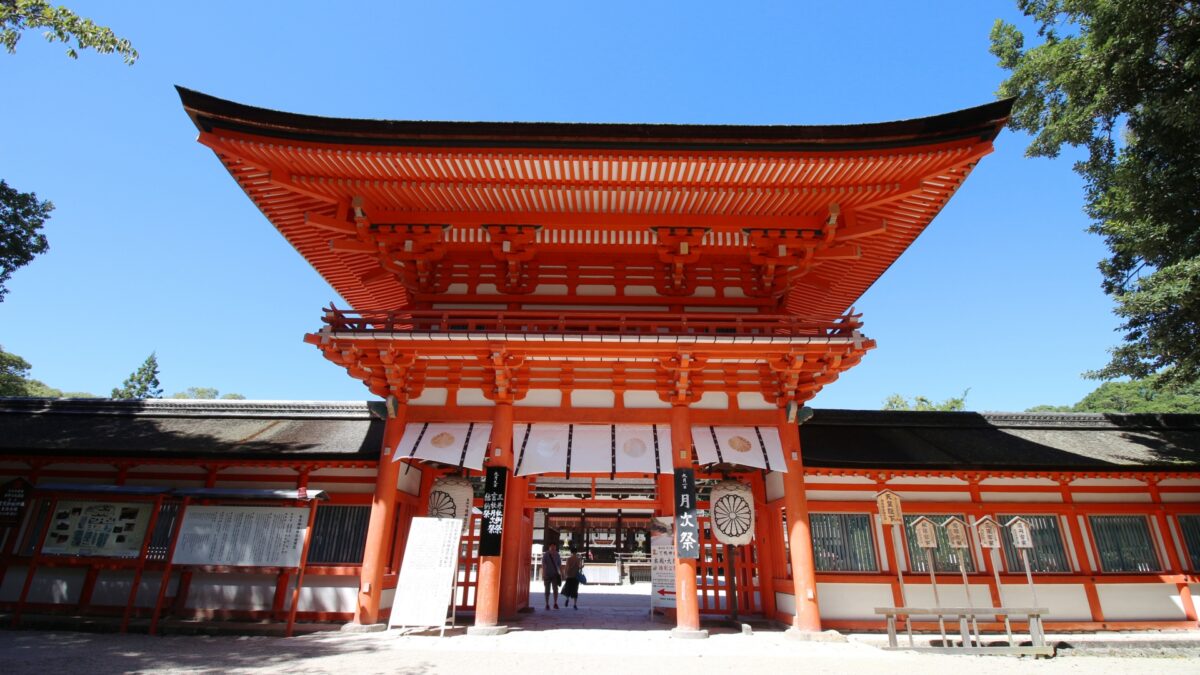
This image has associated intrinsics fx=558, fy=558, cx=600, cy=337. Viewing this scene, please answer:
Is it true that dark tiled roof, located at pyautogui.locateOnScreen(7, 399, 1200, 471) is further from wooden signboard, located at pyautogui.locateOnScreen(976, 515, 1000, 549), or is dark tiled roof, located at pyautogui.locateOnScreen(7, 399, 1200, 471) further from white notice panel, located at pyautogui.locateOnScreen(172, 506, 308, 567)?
white notice panel, located at pyautogui.locateOnScreen(172, 506, 308, 567)

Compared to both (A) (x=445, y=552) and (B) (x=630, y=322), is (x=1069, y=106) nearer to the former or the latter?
(B) (x=630, y=322)

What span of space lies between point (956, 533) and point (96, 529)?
14.6 meters

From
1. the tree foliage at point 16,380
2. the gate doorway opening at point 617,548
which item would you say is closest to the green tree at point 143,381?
the tree foliage at point 16,380

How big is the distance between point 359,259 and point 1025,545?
13136 mm

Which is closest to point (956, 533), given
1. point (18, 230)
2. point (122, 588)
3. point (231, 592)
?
point (231, 592)

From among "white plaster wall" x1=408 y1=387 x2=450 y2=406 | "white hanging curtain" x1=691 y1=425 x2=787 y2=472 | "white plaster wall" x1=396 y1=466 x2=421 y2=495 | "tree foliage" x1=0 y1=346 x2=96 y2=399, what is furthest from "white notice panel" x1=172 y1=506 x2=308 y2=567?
"tree foliage" x1=0 y1=346 x2=96 y2=399

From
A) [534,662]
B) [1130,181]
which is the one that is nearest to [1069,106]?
[1130,181]

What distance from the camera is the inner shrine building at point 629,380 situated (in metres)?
8.58

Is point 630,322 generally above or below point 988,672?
above

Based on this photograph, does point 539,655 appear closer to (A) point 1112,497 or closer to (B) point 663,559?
(B) point 663,559

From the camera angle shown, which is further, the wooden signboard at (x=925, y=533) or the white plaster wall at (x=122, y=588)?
the white plaster wall at (x=122, y=588)

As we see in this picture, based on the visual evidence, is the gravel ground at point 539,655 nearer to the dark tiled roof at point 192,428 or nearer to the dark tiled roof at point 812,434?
the dark tiled roof at point 812,434

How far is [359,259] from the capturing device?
1130 centimetres

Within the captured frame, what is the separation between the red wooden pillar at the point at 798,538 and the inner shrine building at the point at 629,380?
0.04 metres
